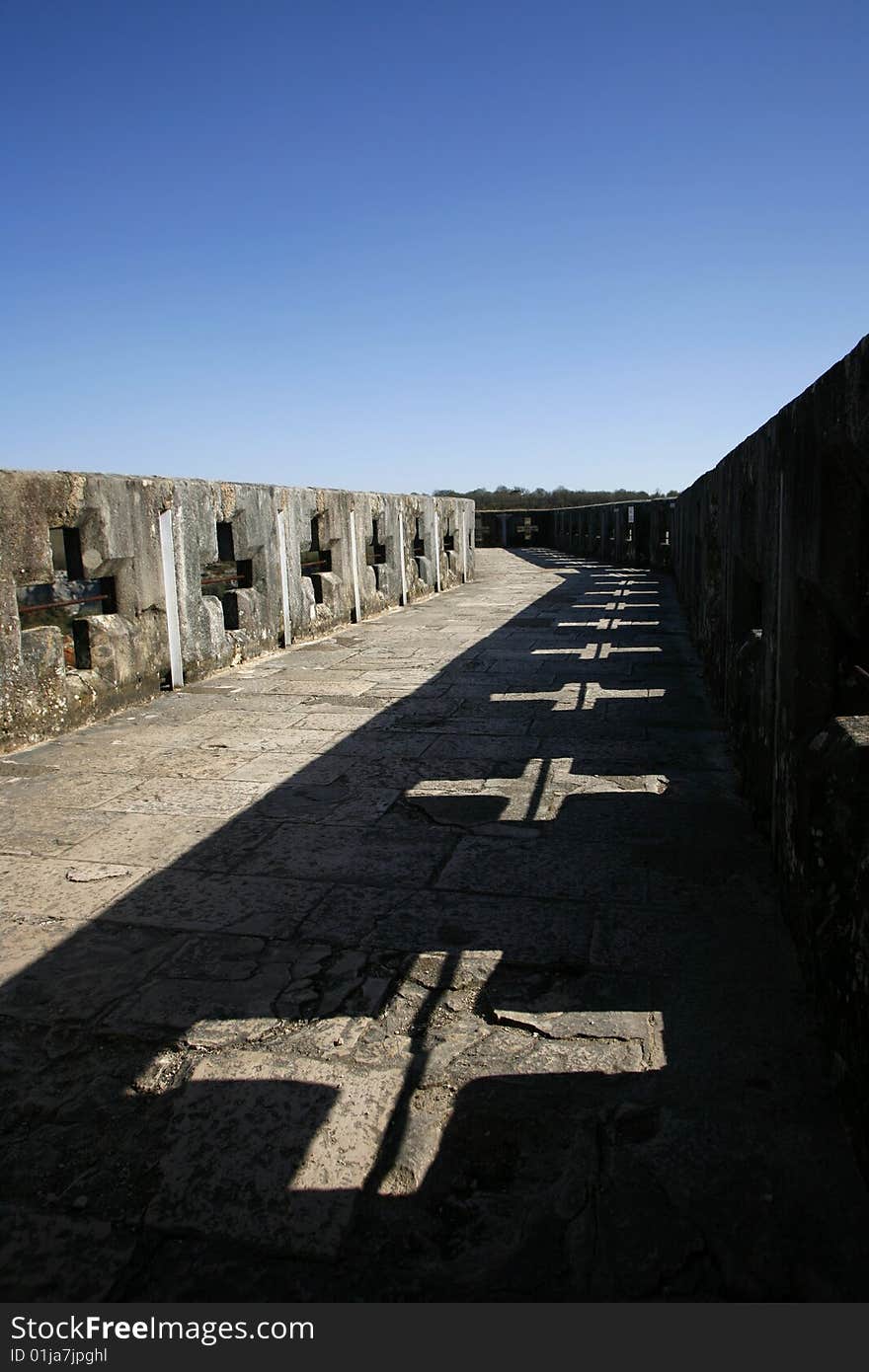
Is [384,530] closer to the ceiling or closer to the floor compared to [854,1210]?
closer to the ceiling

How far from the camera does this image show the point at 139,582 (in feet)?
20.2

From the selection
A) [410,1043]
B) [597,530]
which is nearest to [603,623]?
[410,1043]

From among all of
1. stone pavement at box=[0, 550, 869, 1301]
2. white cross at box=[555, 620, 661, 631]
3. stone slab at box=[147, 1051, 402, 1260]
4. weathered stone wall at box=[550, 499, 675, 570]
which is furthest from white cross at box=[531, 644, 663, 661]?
weathered stone wall at box=[550, 499, 675, 570]

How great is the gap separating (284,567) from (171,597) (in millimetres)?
2082

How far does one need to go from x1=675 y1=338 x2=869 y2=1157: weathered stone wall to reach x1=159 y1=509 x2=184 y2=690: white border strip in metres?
3.88

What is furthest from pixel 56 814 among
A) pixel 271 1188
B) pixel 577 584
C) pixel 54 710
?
pixel 577 584

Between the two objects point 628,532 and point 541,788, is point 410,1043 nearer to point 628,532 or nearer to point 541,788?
point 541,788

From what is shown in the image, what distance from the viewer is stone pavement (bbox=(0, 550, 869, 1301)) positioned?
5.18 ft

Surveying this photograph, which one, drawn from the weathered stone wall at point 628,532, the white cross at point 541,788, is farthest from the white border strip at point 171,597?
the weathered stone wall at point 628,532

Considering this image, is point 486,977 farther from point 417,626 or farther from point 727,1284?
point 417,626

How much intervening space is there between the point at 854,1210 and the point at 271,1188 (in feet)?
3.35

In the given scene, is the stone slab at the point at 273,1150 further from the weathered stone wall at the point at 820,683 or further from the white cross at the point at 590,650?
the white cross at the point at 590,650

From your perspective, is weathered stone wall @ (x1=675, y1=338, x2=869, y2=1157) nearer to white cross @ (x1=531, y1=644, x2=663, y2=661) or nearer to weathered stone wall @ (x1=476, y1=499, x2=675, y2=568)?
white cross @ (x1=531, y1=644, x2=663, y2=661)

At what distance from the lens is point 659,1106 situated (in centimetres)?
192
